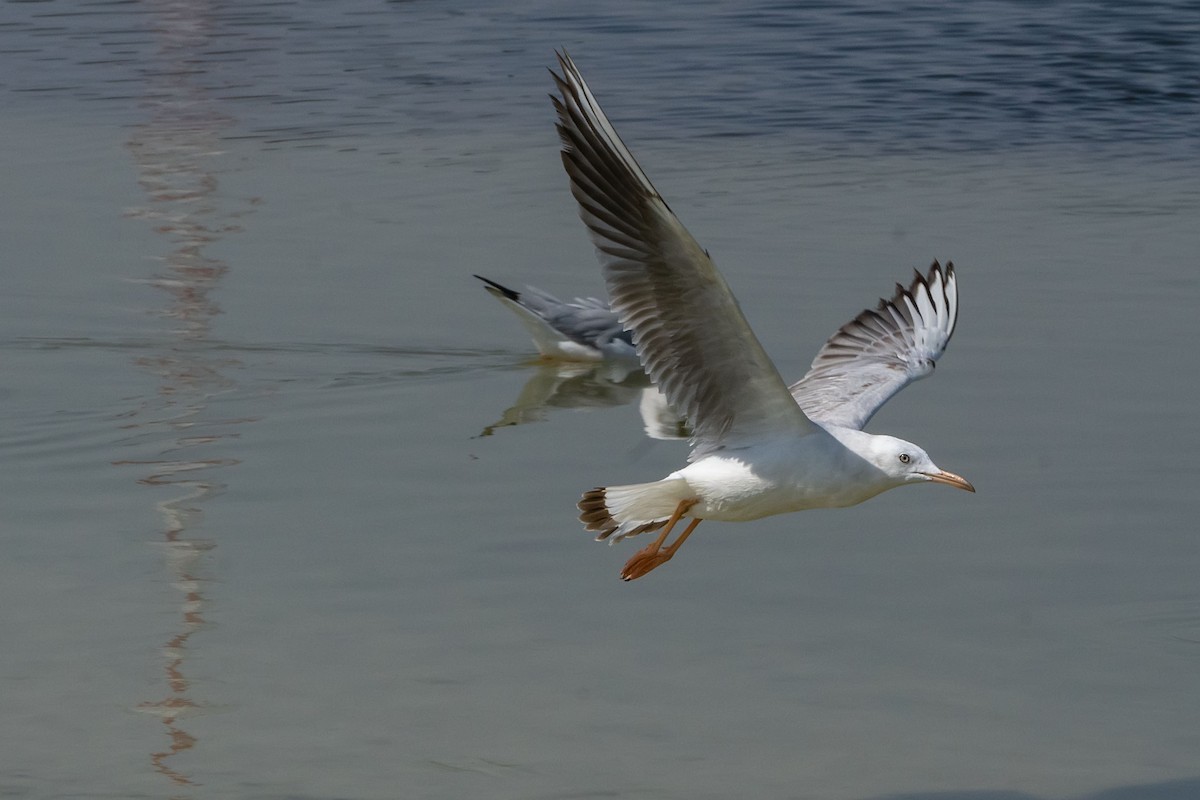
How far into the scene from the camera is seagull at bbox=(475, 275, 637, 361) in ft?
37.7

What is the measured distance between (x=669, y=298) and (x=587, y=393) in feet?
17.2

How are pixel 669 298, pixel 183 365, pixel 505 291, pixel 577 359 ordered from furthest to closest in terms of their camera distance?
1. pixel 577 359
2. pixel 505 291
3. pixel 183 365
4. pixel 669 298

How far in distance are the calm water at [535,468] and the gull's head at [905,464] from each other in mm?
813

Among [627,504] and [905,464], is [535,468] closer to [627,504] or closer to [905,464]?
[627,504]

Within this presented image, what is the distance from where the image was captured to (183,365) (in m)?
11.2

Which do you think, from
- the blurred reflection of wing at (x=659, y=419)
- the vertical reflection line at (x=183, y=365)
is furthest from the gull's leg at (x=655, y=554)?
the blurred reflection of wing at (x=659, y=419)

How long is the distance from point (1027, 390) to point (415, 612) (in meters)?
4.18

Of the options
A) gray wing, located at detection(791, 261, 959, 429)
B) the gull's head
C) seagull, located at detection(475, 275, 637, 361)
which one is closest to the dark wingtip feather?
seagull, located at detection(475, 275, 637, 361)

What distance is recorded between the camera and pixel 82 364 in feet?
36.3

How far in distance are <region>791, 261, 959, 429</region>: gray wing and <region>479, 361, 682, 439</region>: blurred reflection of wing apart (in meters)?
1.78

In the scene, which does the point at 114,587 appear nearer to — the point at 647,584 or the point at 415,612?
the point at 415,612

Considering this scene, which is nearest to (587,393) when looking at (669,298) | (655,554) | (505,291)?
(505,291)

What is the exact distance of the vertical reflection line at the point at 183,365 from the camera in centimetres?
711

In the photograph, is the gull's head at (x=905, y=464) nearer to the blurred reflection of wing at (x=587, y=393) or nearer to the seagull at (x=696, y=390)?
the seagull at (x=696, y=390)
